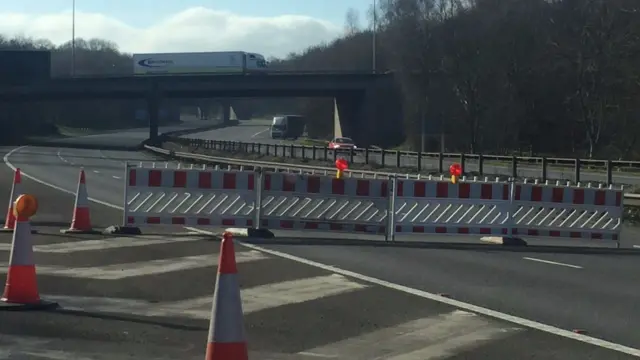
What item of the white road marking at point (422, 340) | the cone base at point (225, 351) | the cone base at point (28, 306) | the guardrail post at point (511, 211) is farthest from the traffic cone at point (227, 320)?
the guardrail post at point (511, 211)

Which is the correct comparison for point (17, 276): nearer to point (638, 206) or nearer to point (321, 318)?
point (321, 318)

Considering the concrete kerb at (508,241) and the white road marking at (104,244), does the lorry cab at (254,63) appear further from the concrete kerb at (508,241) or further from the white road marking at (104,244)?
the white road marking at (104,244)

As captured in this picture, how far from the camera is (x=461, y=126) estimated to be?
249 feet

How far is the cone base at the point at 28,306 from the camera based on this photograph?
9914 mm

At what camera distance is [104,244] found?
15.4m

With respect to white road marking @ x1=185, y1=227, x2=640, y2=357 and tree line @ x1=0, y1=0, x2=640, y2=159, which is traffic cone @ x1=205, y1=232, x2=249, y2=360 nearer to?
white road marking @ x1=185, y1=227, x2=640, y2=357

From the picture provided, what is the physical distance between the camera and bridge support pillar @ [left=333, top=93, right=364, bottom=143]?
302 feet

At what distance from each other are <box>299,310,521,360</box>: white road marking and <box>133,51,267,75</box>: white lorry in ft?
275

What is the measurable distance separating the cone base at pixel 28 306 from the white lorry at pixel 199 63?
3276 inches

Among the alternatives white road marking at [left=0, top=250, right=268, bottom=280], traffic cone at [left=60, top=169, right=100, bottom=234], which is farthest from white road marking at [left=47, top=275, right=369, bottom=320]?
traffic cone at [left=60, top=169, right=100, bottom=234]

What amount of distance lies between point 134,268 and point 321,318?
3.77m

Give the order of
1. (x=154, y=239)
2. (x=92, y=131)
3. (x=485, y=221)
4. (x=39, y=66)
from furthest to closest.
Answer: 1. (x=92, y=131)
2. (x=39, y=66)
3. (x=485, y=221)
4. (x=154, y=239)

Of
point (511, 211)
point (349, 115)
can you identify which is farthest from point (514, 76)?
point (511, 211)

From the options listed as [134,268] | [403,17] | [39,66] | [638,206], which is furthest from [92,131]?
[134,268]
